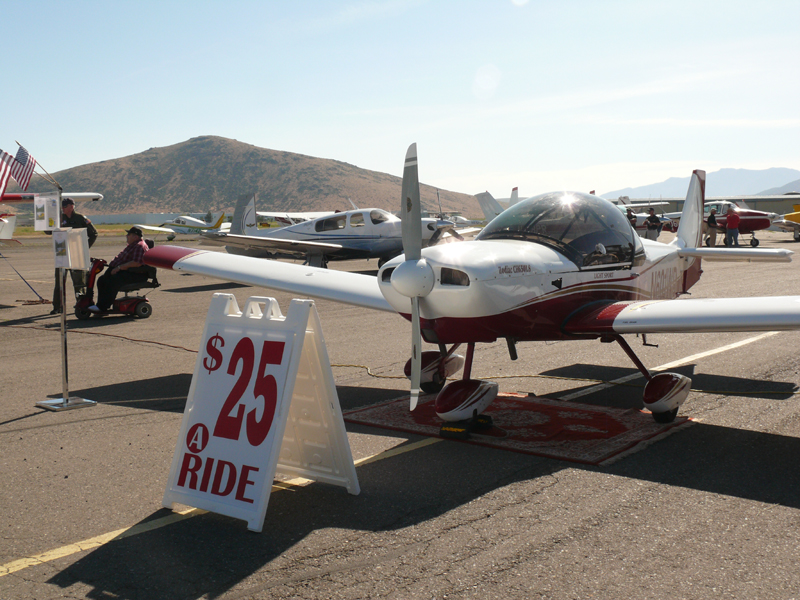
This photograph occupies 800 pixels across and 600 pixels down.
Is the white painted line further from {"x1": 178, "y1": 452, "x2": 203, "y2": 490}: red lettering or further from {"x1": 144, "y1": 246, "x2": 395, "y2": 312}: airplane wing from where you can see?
{"x1": 178, "y1": 452, "x2": 203, "y2": 490}: red lettering

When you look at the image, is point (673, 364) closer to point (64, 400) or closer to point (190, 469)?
point (190, 469)

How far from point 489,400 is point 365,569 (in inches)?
101

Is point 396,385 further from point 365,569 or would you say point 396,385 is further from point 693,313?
point 365,569

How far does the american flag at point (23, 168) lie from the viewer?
10498 millimetres

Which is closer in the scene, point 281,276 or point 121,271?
point 281,276

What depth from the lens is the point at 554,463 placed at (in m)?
4.80

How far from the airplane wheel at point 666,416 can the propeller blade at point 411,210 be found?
257 centimetres

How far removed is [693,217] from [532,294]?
525 centimetres

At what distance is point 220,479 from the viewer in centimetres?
387

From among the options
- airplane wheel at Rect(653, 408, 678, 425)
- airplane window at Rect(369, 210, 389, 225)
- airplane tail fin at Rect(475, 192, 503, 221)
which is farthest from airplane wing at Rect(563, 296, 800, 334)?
airplane tail fin at Rect(475, 192, 503, 221)

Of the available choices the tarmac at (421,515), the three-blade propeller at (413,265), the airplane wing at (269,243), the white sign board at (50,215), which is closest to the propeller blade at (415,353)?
the three-blade propeller at (413,265)

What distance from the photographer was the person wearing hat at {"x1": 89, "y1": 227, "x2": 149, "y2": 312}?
12180 mm

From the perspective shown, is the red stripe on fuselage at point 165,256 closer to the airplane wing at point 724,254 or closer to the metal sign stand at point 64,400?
the metal sign stand at point 64,400

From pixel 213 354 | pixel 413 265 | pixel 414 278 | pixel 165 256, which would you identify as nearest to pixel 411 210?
pixel 413 265
